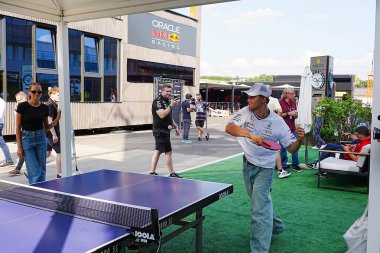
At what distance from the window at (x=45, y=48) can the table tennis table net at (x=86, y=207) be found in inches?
518

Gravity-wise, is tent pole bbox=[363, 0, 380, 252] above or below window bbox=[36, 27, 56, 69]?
below

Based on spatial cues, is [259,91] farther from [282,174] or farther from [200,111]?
[200,111]

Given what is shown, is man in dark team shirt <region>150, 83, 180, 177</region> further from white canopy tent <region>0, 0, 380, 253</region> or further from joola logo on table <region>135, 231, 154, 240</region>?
joola logo on table <region>135, 231, 154, 240</region>

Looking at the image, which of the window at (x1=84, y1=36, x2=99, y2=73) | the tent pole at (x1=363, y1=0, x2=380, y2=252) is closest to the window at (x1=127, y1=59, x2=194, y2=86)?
the window at (x1=84, y1=36, x2=99, y2=73)

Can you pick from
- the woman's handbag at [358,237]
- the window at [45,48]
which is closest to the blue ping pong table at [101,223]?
the woman's handbag at [358,237]

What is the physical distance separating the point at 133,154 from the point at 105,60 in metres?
8.13

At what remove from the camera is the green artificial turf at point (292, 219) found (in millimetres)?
4457

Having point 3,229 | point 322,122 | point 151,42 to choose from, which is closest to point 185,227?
point 3,229

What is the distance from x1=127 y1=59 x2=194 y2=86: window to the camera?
20025mm

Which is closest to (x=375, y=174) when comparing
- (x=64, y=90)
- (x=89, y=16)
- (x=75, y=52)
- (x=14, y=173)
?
(x=89, y=16)

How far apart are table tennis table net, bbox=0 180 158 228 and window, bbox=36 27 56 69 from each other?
43.1 ft

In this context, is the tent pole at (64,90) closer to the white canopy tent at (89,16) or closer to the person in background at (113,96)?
→ the white canopy tent at (89,16)

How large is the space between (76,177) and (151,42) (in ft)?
58.8

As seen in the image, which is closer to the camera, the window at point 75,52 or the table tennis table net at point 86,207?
the table tennis table net at point 86,207
